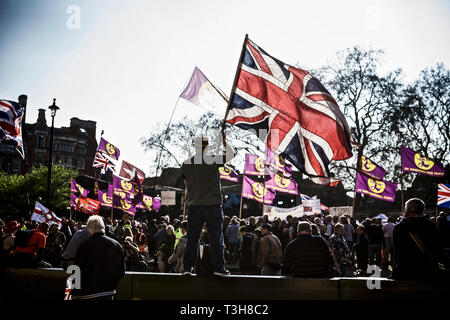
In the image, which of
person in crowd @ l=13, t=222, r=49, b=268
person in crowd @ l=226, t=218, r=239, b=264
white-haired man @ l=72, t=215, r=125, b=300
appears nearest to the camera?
white-haired man @ l=72, t=215, r=125, b=300

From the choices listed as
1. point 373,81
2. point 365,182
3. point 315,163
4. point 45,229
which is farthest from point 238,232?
point 373,81

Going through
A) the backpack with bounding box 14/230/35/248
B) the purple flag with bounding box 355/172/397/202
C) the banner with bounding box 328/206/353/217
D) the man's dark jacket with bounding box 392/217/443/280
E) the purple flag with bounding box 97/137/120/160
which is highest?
the purple flag with bounding box 97/137/120/160

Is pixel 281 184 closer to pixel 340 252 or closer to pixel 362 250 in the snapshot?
pixel 362 250

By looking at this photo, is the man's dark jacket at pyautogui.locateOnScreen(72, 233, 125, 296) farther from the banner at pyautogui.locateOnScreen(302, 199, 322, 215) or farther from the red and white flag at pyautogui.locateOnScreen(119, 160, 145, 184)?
the red and white flag at pyautogui.locateOnScreen(119, 160, 145, 184)

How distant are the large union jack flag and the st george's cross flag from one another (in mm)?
8333

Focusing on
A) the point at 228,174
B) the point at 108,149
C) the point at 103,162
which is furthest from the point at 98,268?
the point at 108,149

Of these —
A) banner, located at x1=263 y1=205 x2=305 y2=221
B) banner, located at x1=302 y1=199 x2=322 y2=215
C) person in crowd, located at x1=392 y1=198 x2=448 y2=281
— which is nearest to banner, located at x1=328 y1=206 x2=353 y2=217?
banner, located at x1=302 y1=199 x2=322 y2=215

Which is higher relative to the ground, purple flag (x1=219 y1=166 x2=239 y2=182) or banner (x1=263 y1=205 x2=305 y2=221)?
purple flag (x1=219 y1=166 x2=239 y2=182)

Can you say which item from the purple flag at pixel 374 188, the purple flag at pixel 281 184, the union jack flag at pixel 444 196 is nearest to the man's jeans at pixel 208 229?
the union jack flag at pixel 444 196

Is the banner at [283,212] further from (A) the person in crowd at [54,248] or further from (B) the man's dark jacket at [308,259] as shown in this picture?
(B) the man's dark jacket at [308,259]

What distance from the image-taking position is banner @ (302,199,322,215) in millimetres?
20719

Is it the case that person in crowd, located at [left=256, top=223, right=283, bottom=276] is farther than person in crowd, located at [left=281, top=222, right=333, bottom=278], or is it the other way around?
person in crowd, located at [left=256, top=223, right=283, bottom=276]

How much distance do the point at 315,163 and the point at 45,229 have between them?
20.0 ft
